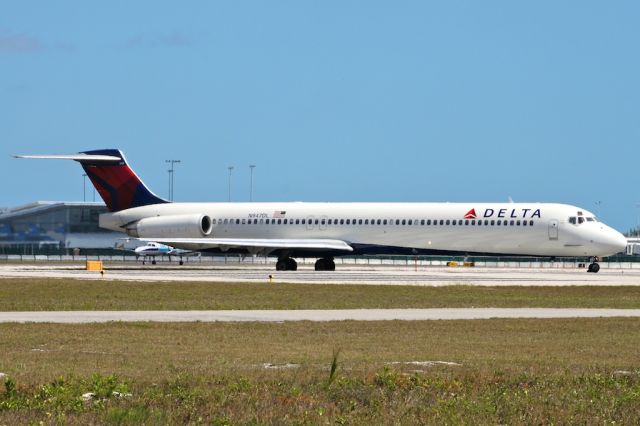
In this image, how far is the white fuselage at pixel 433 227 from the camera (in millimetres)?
68688

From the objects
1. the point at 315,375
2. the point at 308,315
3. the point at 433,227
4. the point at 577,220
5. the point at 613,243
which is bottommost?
the point at 315,375

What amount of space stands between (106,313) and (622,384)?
18177mm

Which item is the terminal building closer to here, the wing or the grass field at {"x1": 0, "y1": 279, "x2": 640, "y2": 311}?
the wing

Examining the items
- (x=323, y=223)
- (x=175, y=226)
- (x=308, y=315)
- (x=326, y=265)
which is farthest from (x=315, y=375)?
(x=175, y=226)

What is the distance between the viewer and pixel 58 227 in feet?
471

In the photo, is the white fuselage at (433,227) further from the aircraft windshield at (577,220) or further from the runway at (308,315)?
the runway at (308,315)

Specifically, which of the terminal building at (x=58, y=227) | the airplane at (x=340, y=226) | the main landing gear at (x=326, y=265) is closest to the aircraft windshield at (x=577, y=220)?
the airplane at (x=340, y=226)

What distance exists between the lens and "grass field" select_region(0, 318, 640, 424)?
48.1ft

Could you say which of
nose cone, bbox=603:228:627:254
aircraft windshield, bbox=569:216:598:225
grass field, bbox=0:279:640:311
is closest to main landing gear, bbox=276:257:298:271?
aircraft windshield, bbox=569:216:598:225

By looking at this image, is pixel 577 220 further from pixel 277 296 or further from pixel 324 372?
pixel 324 372

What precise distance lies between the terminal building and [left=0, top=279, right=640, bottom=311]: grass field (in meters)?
91.0

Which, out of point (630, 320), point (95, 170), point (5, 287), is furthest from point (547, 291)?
point (95, 170)

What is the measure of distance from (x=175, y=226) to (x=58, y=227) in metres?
71.0

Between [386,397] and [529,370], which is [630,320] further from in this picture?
[386,397]
